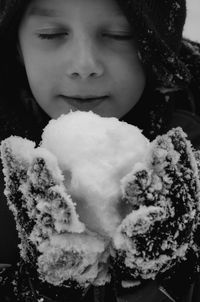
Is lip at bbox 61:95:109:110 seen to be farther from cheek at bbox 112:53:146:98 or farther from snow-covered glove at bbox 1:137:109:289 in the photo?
snow-covered glove at bbox 1:137:109:289

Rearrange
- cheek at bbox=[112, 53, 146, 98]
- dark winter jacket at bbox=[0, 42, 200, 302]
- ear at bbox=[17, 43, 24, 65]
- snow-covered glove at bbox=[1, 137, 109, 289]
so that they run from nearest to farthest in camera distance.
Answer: snow-covered glove at bbox=[1, 137, 109, 289], dark winter jacket at bbox=[0, 42, 200, 302], cheek at bbox=[112, 53, 146, 98], ear at bbox=[17, 43, 24, 65]

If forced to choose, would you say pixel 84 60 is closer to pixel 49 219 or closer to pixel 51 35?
pixel 51 35

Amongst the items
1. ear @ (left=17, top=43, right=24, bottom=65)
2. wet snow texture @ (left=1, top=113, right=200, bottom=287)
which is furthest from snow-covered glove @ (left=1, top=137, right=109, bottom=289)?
ear @ (left=17, top=43, right=24, bottom=65)

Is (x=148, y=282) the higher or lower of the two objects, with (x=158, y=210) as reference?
lower

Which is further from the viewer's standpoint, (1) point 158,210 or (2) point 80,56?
(2) point 80,56

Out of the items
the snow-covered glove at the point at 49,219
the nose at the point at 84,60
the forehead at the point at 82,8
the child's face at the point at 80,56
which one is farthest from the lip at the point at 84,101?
the snow-covered glove at the point at 49,219

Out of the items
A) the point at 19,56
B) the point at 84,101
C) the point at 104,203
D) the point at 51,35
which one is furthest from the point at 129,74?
the point at 104,203

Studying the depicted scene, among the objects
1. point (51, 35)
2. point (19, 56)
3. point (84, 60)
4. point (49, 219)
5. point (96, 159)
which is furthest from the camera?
point (19, 56)
